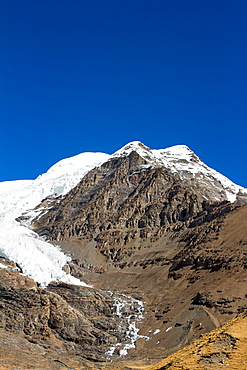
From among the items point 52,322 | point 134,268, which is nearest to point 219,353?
point 52,322

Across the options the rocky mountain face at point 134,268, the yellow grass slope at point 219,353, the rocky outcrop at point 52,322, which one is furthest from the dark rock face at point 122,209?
the yellow grass slope at point 219,353

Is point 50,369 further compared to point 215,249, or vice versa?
point 215,249

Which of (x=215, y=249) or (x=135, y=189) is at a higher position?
(x=135, y=189)

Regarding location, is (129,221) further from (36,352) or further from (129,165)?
(36,352)

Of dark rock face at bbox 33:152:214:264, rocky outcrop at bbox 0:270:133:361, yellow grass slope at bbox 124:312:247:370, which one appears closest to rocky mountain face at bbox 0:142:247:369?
rocky outcrop at bbox 0:270:133:361

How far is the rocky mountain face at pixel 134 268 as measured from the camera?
73.1 metres

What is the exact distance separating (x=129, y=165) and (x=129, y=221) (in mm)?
45674

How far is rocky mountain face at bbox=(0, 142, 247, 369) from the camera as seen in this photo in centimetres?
7306

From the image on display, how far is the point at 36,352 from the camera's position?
60875 mm

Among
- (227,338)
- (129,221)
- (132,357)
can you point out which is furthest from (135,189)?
(227,338)

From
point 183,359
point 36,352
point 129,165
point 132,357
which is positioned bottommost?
point 183,359

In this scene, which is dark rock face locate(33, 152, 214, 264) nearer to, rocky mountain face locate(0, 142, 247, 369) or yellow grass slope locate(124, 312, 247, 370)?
rocky mountain face locate(0, 142, 247, 369)

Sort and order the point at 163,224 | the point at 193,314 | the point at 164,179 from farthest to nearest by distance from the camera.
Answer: the point at 164,179 → the point at 163,224 → the point at 193,314

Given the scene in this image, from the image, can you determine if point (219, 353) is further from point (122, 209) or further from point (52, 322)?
point (122, 209)
